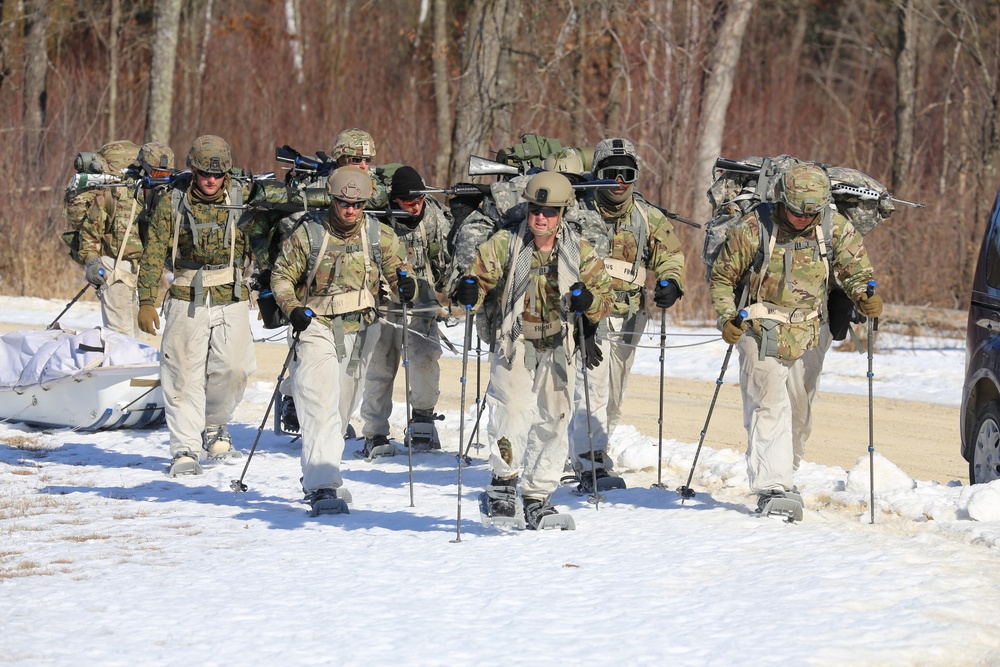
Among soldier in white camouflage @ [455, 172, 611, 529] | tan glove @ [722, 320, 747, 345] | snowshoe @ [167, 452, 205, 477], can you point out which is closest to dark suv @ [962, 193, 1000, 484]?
tan glove @ [722, 320, 747, 345]

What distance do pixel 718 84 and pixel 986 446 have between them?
1319cm

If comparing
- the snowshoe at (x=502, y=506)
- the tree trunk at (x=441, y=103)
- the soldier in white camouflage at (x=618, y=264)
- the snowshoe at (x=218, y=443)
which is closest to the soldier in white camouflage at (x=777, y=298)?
the soldier in white camouflage at (x=618, y=264)

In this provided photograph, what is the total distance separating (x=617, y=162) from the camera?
9164 mm

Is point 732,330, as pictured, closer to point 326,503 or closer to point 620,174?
point 620,174

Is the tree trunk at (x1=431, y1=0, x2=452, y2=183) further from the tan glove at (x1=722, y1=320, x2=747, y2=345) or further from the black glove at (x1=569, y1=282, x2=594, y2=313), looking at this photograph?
the black glove at (x1=569, y1=282, x2=594, y2=313)

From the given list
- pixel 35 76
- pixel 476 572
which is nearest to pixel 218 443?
pixel 476 572

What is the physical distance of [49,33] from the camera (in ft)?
103

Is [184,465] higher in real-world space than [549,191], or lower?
lower

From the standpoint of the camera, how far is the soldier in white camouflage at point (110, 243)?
41.5 ft

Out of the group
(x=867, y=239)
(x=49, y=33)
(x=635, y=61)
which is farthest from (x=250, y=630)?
(x=49, y=33)

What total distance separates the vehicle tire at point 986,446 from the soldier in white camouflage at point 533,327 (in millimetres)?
2634

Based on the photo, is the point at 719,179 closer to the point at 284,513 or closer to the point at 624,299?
the point at 624,299

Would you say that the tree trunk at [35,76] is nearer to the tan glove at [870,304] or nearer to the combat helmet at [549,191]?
the combat helmet at [549,191]

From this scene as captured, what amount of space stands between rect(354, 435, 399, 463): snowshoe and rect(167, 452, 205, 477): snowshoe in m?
1.30
